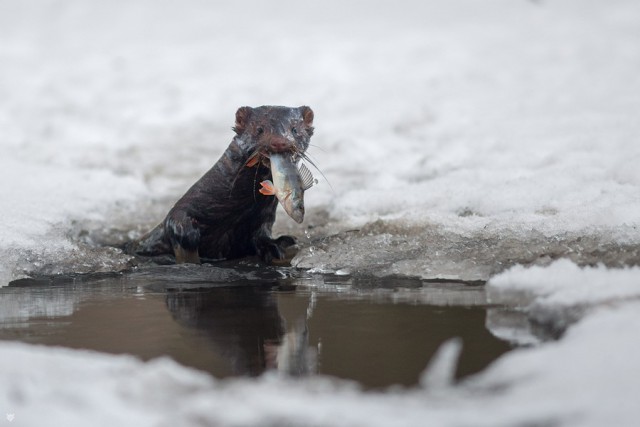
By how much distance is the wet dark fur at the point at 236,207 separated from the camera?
5.55 meters

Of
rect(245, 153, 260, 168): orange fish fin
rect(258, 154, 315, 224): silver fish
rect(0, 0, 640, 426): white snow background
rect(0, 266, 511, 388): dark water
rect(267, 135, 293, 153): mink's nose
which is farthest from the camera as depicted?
rect(245, 153, 260, 168): orange fish fin

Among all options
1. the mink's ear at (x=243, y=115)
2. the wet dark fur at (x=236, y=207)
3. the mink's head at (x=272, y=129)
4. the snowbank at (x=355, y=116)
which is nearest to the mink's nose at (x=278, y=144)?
the mink's head at (x=272, y=129)

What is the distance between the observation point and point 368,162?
30.2 ft

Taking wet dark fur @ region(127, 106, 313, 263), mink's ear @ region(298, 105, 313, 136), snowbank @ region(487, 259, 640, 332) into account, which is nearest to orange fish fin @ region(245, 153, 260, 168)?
wet dark fur @ region(127, 106, 313, 263)

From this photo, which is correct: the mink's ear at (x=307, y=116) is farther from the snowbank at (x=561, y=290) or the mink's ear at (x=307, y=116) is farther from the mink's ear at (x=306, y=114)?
the snowbank at (x=561, y=290)

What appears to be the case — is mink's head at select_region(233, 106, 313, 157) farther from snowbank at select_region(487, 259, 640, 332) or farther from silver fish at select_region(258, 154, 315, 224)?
snowbank at select_region(487, 259, 640, 332)

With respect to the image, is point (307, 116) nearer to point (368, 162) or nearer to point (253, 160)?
point (253, 160)

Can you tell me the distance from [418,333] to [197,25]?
38.7 ft

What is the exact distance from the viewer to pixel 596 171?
702 centimetres

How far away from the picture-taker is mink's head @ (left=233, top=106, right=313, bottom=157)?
17.5 ft

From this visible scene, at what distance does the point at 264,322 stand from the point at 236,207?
7.99 ft

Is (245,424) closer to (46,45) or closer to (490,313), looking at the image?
(490,313)

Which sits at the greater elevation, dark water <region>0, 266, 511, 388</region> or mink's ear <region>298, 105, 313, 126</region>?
mink's ear <region>298, 105, 313, 126</region>

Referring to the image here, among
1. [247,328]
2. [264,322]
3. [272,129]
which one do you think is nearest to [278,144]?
[272,129]
